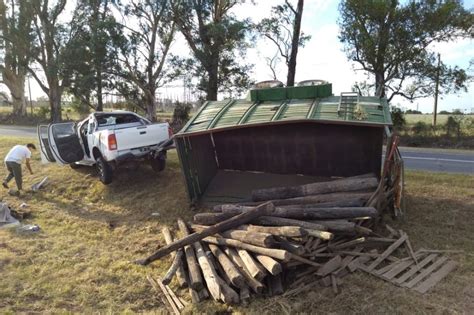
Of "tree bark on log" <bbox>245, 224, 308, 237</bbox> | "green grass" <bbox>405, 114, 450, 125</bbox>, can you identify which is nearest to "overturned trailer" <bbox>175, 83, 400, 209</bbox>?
"tree bark on log" <bbox>245, 224, 308, 237</bbox>

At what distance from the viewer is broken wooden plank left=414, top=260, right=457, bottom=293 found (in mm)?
5581

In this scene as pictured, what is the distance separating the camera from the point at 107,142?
10891mm

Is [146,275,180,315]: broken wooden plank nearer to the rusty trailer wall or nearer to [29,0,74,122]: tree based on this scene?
the rusty trailer wall

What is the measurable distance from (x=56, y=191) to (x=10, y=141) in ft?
37.2

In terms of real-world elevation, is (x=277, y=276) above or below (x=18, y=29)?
below

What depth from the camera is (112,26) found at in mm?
23234

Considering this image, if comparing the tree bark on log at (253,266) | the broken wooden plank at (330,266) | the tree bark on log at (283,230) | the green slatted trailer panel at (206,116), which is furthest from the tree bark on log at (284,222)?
the green slatted trailer panel at (206,116)

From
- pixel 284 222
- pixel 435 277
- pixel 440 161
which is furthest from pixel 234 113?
pixel 440 161

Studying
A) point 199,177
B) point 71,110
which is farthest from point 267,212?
point 71,110

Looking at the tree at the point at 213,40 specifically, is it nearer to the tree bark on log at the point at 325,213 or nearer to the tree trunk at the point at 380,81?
the tree trunk at the point at 380,81

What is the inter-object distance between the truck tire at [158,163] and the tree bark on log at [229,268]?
5.96m

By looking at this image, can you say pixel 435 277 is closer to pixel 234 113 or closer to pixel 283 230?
pixel 283 230

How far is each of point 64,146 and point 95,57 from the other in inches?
495

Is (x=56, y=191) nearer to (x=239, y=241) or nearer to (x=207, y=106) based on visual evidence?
(x=207, y=106)
